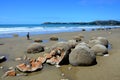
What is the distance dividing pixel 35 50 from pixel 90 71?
5007 mm

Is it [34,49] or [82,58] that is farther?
[34,49]

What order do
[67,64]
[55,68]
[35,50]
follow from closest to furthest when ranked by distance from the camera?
[55,68] → [67,64] → [35,50]

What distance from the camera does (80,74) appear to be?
755 centimetres

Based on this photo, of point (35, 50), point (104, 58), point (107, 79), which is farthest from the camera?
point (35, 50)

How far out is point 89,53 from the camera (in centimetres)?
891

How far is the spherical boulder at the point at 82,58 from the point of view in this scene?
864cm

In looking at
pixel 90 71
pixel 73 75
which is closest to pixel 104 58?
pixel 90 71

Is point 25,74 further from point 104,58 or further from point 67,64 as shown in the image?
point 104,58

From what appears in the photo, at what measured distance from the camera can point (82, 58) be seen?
340 inches

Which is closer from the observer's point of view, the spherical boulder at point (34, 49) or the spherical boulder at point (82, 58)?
the spherical boulder at point (82, 58)

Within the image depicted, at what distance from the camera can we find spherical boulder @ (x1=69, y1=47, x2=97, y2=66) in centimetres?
864

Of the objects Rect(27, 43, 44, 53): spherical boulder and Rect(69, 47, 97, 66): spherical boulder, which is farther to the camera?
Rect(27, 43, 44, 53): spherical boulder

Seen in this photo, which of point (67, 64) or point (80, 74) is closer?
point (80, 74)

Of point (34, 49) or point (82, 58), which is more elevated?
point (82, 58)
